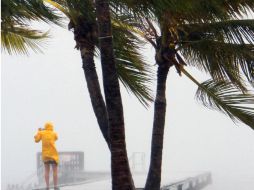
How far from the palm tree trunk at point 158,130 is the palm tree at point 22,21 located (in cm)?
152

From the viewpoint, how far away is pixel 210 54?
7734mm

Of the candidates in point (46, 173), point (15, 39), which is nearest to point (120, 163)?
point (15, 39)

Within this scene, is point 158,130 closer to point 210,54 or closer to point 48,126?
point 210,54

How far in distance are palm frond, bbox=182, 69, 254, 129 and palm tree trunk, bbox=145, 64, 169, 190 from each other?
0.29 m

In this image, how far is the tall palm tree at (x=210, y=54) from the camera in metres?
7.08

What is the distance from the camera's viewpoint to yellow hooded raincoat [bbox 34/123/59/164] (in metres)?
10.6

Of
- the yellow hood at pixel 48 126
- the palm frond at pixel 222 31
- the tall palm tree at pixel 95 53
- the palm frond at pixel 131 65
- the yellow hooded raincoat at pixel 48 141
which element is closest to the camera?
the tall palm tree at pixel 95 53

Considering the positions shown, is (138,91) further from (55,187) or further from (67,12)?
(55,187)

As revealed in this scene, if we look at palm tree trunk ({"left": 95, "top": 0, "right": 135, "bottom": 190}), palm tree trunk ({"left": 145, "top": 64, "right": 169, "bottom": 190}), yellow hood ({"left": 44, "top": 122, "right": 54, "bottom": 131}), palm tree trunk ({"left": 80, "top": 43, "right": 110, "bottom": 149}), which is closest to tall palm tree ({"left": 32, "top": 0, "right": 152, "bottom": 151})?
palm tree trunk ({"left": 80, "top": 43, "right": 110, "bottom": 149})

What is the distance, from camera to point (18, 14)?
22.3ft

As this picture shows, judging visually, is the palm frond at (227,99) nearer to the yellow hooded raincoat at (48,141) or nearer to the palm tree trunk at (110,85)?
the palm tree trunk at (110,85)

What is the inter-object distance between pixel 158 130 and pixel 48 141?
3.13m

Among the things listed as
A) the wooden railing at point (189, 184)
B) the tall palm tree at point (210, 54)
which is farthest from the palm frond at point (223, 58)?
the wooden railing at point (189, 184)

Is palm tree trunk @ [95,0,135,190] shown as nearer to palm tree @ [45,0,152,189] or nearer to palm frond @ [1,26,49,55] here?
palm tree @ [45,0,152,189]
